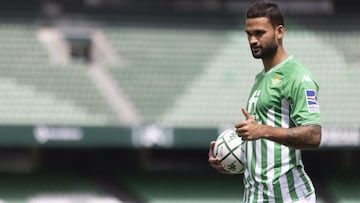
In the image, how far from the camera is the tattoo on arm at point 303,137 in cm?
353

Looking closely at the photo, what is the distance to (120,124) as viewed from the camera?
11617 mm

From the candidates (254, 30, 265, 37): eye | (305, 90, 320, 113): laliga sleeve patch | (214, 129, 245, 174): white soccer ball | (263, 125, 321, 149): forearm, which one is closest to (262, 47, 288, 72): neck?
(254, 30, 265, 37): eye

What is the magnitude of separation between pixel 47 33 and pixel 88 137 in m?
2.43

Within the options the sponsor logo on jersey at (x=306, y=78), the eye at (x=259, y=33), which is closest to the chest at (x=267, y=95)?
the sponsor logo on jersey at (x=306, y=78)

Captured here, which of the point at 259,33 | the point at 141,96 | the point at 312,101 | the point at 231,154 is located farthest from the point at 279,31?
the point at 141,96

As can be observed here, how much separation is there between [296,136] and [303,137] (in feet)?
0.11

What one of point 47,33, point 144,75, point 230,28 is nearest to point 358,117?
point 230,28

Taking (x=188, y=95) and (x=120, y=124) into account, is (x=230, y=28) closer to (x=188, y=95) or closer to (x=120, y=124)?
(x=188, y=95)

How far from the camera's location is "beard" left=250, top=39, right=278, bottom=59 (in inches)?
146

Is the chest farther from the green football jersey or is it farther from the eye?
the eye

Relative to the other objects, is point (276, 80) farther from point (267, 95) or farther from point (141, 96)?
point (141, 96)

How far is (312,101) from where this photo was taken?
3.61 metres

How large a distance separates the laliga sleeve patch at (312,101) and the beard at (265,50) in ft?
0.89

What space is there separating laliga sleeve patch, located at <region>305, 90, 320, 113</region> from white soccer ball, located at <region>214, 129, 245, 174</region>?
0.61 meters
